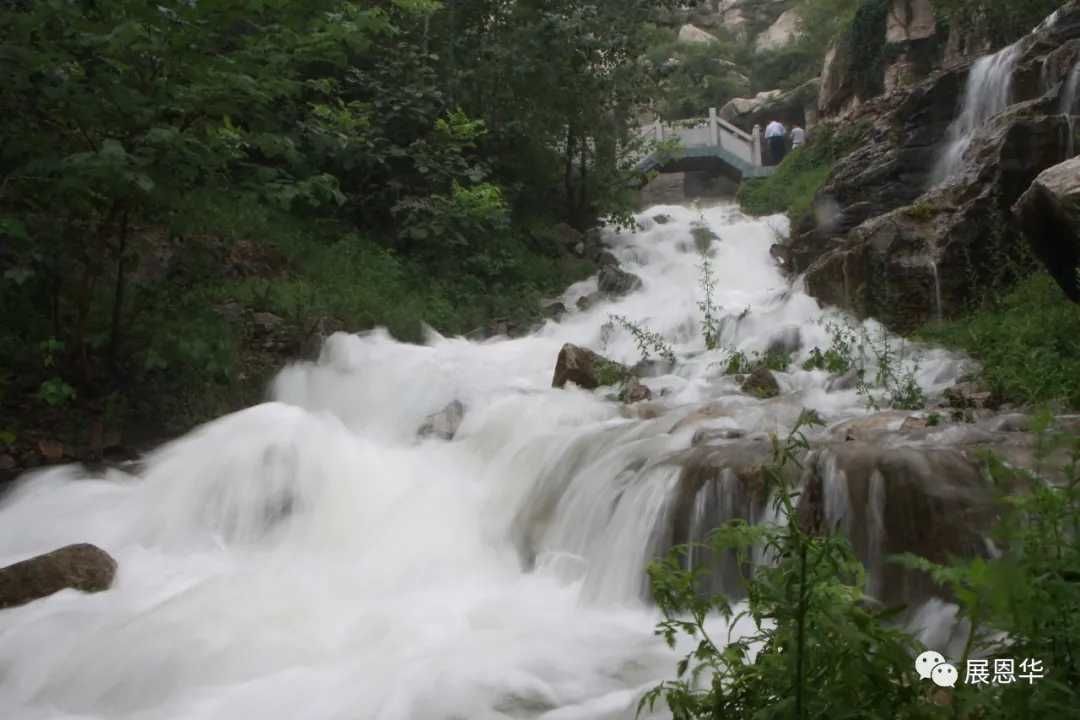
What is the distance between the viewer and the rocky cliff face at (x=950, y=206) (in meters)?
8.55

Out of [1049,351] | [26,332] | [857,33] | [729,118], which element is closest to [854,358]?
[1049,351]

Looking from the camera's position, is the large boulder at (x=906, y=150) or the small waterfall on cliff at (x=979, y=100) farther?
the small waterfall on cliff at (x=979, y=100)

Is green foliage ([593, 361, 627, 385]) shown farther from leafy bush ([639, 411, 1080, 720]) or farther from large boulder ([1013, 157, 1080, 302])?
leafy bush ([639, 411, 1080, 720])

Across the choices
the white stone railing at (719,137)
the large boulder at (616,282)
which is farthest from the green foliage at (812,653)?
the white stone railing at (719,137)

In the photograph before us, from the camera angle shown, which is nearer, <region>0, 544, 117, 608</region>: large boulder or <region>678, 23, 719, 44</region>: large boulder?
<region>0, 544, 117, 608</region>: large boulder

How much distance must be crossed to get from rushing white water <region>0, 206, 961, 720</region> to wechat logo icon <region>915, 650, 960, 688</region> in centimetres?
183

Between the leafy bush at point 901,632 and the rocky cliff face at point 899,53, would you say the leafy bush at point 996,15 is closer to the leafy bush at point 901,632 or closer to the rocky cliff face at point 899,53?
the rocky cliff face at point 899,53

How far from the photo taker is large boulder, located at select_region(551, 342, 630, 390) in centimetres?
830

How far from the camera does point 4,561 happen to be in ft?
18.6

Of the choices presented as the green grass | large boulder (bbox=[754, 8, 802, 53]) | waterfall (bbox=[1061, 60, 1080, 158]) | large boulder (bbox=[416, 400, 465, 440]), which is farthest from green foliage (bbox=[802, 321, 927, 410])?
large boulder (bbox=[754, 8, 802, 53])

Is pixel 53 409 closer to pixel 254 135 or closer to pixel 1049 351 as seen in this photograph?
pixel 254 135

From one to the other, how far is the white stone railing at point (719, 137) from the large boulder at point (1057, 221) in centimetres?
1583

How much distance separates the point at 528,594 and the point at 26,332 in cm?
507

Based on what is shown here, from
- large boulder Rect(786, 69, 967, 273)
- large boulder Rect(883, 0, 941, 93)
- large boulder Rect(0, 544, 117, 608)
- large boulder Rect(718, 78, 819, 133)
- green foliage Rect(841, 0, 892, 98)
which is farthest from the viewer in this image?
large boulder Rect(718, 78, 819, 133)
